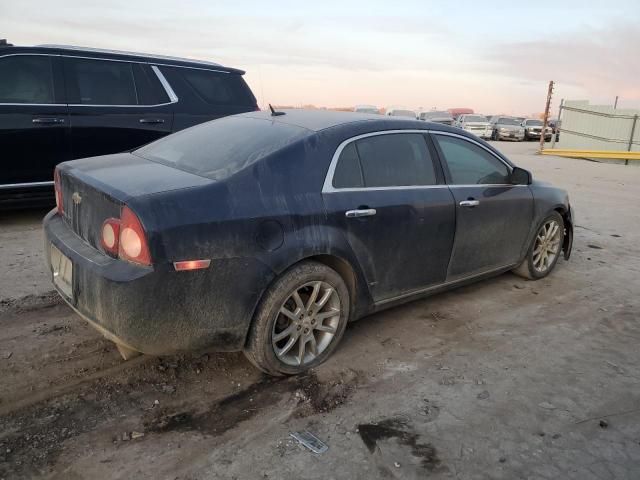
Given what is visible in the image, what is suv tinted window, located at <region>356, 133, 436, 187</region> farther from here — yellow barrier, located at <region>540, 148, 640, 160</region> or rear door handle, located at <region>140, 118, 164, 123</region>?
yellow barrier, located at <region>540, 148, 640, 160</region>

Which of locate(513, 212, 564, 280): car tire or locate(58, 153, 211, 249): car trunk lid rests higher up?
locate(58, 153, 211, 249): car trunk lid

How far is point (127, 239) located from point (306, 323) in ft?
3.89

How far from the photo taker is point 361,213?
329 centimetres

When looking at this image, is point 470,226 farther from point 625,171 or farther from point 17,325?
point 625,171

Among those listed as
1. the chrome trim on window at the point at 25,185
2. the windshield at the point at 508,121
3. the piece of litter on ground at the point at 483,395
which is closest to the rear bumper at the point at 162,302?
the piece of litter on ground at the point at 483,395

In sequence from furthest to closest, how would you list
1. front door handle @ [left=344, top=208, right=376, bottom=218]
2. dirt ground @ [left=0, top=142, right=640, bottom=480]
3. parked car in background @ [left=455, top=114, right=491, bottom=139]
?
1. parked car in background @ [left=455, top=114, right=491, bottom=139]
2. front door handle @ [left=344, top=208, right=376, bottom=218]
3. dirt ground @ [left=0, top=142, right=640, bottom=480]

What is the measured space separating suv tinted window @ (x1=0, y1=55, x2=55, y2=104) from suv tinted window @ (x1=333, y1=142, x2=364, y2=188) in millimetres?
4186

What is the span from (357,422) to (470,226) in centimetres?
195

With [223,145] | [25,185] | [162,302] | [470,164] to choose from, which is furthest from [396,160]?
[25,185]

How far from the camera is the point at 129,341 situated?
266 centimetres

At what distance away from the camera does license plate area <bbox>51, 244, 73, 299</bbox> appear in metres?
2.92

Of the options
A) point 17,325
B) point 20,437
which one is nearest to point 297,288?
point 20,437

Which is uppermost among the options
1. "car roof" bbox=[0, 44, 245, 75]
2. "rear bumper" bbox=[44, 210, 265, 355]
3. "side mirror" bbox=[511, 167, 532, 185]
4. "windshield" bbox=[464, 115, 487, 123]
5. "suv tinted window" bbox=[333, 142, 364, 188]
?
"car roof" bbox=[0, 44, 245, 75]

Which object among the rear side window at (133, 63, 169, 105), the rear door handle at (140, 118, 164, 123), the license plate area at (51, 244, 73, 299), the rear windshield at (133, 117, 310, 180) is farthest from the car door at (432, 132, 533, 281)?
the rear side window at (133, 63, 169, 105)
